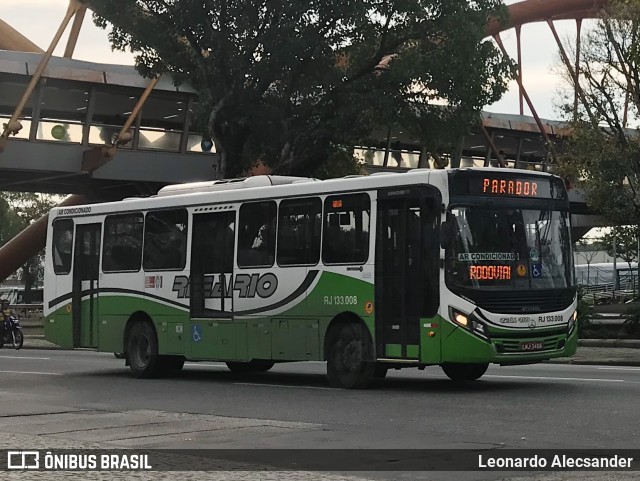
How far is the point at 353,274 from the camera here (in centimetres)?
1844

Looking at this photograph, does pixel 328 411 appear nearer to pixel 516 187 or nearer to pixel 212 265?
pixel 516 187

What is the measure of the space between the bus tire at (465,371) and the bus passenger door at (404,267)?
5.43 feet

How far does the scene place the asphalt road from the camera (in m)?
12.2

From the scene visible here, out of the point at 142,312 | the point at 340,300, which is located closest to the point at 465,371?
the point at 340,300

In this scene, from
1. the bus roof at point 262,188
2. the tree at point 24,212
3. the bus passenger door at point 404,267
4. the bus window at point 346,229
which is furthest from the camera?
the tree at point 24,212

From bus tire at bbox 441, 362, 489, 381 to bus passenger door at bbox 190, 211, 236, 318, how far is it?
368 centimetres

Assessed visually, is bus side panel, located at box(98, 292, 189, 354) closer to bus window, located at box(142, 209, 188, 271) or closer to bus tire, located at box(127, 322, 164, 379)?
bus tire, located at box(127, 322, 164, 379)

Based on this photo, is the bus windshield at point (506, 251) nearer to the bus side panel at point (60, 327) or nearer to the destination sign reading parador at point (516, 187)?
the destination sign reading parador at point (516, 187)

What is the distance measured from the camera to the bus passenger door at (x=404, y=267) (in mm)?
17547

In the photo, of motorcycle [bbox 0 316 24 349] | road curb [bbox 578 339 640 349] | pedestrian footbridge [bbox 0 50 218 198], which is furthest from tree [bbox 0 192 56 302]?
road curb [bbox 578 339 640 349]

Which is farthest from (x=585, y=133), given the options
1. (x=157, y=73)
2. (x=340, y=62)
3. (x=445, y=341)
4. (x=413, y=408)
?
(x=413, y=408)

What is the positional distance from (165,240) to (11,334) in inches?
657

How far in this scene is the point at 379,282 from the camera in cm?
1805

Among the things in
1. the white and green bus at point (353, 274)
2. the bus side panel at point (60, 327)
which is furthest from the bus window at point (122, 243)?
the bus side panel at point (60, 327)
